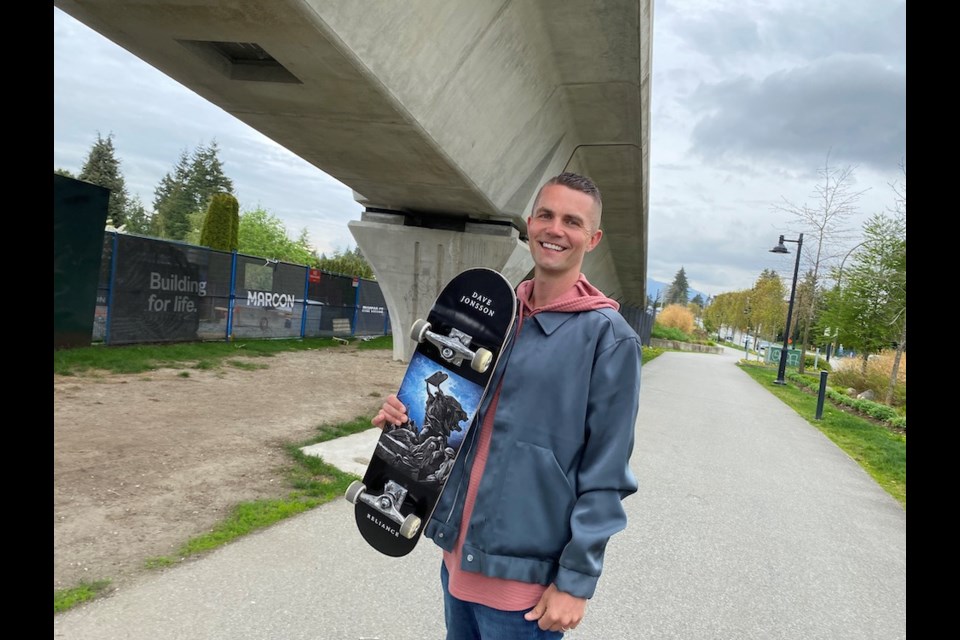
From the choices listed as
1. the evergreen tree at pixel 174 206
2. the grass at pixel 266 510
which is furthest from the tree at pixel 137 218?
the grass at pixel 266 510

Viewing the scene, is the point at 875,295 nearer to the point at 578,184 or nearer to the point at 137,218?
the point at 578,184

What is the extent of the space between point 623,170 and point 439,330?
931 centimetres

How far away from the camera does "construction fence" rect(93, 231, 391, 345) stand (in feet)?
40.1

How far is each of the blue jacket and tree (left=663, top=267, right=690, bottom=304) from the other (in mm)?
157227

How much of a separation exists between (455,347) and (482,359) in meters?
0.20

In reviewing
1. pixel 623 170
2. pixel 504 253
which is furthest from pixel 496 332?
pixel 623 170

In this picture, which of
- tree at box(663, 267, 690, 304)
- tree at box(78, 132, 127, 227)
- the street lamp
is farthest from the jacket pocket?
tree at box(663, 267, 690, 304)

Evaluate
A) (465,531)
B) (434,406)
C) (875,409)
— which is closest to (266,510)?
(434,406)

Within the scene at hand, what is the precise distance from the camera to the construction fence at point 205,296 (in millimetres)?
12234

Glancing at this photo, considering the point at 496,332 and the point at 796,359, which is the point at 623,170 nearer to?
the point at 496,332

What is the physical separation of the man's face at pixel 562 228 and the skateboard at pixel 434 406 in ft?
0.62

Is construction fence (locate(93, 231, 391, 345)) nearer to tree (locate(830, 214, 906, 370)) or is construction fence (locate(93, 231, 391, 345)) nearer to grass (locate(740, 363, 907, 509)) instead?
grass (locate(740, 363, 907, 509))
